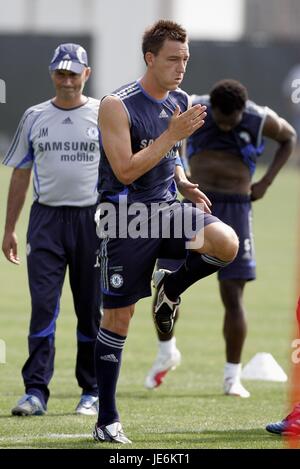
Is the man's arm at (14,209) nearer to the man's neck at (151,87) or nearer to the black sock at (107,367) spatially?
the black sock at (107,367)

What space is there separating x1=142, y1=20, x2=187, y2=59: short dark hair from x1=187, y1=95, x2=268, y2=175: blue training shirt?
271 cm

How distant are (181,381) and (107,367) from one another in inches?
120

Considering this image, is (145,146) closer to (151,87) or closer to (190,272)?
(151,87)

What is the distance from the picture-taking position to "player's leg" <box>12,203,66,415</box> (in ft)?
27.8

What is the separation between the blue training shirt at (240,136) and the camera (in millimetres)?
9820

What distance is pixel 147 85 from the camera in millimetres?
7152

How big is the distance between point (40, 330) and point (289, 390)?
2106mm

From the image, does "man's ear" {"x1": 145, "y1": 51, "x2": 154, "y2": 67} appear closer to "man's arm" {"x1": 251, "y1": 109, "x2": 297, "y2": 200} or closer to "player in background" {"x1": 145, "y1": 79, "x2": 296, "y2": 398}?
"player in background" {"x1": 145, "y1": 79, "x2": 296, "y2": 398}

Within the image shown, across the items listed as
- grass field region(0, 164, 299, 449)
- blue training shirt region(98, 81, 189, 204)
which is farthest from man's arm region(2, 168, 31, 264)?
blue training shirt region(98, 81, 189, 204)

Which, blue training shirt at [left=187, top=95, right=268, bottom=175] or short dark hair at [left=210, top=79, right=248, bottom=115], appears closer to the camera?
short dark hair at [left=210, top=79, right=248, bottom=115]

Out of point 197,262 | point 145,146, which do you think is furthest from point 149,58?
point 197,262

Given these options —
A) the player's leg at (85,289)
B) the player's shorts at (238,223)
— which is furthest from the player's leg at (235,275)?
the player's leg at (85,289)

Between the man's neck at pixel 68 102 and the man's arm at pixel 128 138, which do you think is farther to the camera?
the man's neck at pixel 68 102
